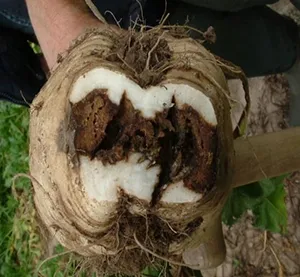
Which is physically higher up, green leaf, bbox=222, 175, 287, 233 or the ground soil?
green leaf, bbox=222, 175, 287, 233

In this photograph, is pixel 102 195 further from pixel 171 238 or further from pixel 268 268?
pixel 268 268

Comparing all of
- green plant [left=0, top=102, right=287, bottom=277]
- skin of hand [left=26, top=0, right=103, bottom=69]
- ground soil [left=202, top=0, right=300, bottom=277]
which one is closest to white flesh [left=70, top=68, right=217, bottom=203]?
skin of hand [left=26, top=0, right=103, bottom=69]

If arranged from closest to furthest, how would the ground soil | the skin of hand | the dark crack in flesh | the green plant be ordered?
A: the dark crack in flesh
the skin of hand
the ground soil
the green plant

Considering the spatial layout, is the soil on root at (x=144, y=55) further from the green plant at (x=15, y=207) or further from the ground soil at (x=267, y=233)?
the green plant at (x=15, y=207)

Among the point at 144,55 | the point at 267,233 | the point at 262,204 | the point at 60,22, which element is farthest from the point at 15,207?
the point at 144,55

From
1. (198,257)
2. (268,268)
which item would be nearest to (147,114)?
(198,257)

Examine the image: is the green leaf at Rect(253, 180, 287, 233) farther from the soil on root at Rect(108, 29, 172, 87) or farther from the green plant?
the green plant

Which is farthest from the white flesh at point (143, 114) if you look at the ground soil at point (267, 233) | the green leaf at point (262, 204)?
the ground soil at point (267, 233)
